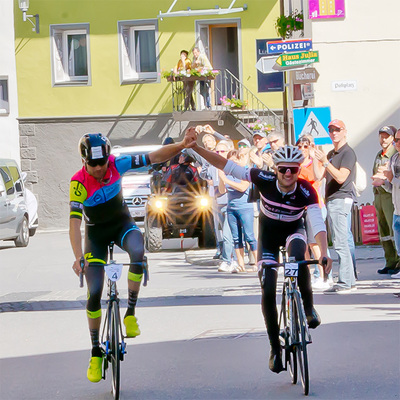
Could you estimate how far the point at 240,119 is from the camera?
32750 millimetres

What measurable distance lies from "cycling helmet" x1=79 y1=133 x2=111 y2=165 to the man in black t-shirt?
5.16 metres

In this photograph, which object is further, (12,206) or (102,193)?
(12,206)

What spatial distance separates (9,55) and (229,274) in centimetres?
2137

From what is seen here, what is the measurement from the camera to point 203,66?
31797 mm

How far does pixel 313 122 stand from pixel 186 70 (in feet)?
49.0

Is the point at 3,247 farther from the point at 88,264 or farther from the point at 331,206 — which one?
the point at 88,264

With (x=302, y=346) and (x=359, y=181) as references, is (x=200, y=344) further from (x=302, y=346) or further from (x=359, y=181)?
(x=359, y=181)

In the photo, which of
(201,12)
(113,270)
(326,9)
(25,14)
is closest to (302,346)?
(113,270)

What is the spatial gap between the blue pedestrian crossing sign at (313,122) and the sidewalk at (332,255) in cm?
192

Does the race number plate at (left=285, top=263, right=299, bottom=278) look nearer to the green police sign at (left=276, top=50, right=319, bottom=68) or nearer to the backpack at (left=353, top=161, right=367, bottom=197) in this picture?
the backpack at (left=353, top=161, right=367, bottom=197)

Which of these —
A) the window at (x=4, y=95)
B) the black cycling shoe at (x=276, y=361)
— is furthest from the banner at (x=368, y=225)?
the window at (x=4, y=95)

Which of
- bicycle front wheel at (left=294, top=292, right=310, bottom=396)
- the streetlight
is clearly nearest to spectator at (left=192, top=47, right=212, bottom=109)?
the streetlight

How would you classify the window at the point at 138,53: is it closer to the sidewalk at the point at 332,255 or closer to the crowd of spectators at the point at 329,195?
the sidewalk at the point at 332,255

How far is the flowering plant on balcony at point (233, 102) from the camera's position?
1286 inches
